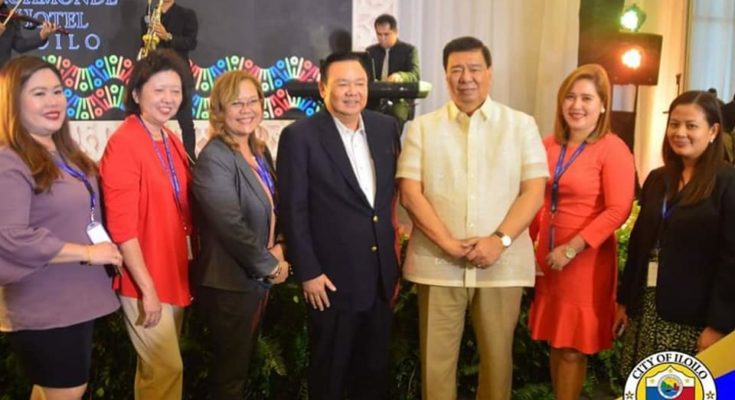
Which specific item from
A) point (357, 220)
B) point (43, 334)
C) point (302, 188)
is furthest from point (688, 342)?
point (43, 334)

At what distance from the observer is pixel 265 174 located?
8.39ft

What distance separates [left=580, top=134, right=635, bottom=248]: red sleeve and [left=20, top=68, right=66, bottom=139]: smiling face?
1.85 metres

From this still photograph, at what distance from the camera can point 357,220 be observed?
2498 millimetres

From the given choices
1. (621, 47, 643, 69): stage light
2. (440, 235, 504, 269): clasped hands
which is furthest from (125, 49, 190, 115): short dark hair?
(621, 47, 643, 69): stage light

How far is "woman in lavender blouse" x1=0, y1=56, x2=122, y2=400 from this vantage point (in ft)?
6.51

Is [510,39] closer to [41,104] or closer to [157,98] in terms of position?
[157,98]

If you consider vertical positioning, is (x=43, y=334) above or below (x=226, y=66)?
below

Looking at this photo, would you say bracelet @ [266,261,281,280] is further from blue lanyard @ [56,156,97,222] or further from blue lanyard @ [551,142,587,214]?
blue lanyard @ [551,142,587,214]

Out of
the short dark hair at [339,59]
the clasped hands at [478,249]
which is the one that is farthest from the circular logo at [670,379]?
the short dark hair at [339,59]

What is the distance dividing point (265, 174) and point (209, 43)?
4469 millimetres

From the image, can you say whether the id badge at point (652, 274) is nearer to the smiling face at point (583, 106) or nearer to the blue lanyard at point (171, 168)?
the smiling face at point (583, 106)

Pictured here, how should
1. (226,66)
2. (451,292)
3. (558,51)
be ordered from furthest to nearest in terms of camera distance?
1. (558,51)
2. (226,66)
3. (451,292)

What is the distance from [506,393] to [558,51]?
5.73 meters

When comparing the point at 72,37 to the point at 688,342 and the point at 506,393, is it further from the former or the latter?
the point at 688,342
